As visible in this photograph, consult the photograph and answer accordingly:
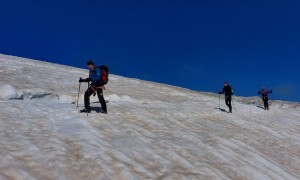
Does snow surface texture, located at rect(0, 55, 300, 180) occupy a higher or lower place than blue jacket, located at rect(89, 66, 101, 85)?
lower

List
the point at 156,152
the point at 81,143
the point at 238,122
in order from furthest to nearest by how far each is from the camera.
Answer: the point at 238,122
the point at 156,152
the point at 81,143

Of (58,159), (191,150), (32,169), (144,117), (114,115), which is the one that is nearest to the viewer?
(32,169)

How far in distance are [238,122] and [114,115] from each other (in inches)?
346

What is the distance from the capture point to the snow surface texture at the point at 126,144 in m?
7.48

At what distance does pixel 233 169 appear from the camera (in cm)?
982

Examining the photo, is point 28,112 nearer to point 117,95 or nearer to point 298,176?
point 117,95

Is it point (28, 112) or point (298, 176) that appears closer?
point (298, 176)

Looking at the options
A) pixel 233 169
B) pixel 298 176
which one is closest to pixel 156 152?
pixel 233 169

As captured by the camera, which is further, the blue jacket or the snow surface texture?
the blue jacket

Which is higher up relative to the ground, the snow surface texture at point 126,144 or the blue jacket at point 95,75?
the blue jacket at point 95,75

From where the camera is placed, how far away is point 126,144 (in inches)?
388

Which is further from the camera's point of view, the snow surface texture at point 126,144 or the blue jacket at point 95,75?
the blue jacket at point 95,75

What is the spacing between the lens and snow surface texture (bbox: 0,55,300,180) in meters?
7.48

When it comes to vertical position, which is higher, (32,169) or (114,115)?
(114,115)
